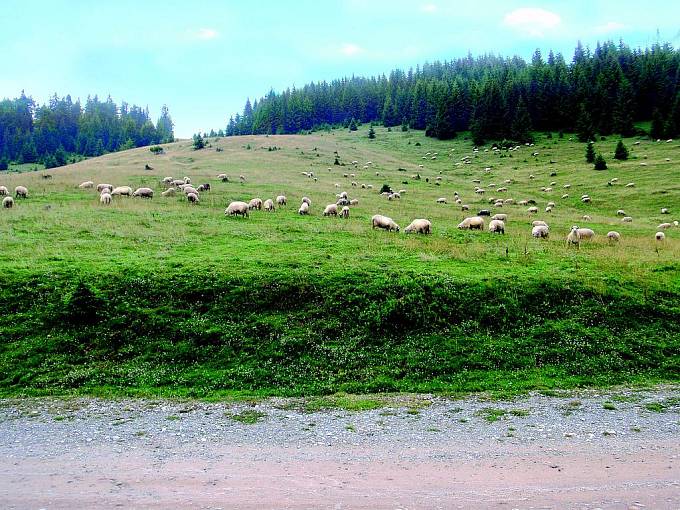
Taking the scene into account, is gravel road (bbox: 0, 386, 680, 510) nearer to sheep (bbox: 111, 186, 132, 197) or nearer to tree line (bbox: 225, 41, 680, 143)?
sheep (bbox: 111, 186, 132, 197)

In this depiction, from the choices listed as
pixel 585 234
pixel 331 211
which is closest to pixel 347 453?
pixel 585 234

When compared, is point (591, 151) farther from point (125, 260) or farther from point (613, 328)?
point (125, 260)

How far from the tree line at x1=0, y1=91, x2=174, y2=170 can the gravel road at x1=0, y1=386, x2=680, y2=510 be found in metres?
143

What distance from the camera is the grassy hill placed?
14305mm

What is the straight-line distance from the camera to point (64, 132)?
15412cm

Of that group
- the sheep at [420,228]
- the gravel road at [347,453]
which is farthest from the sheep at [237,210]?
the gravel road at [347,453]

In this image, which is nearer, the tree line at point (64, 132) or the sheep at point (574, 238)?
the sheep at point (574, 238)

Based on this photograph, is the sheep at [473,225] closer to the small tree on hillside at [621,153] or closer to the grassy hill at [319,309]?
the grassy hill at [319,309]

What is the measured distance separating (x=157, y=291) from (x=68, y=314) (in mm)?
3148

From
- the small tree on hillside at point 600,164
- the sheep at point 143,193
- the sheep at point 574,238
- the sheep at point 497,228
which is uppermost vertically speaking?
the small tree on hillside at point 600,164

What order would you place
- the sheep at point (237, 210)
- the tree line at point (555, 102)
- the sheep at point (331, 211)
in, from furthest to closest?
the tree line at point (555, 102) < the sheep at point (331, 211) < the sheep at point (237, 210)

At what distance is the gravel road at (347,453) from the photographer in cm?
792

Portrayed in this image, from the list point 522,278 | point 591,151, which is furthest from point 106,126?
point 522,278

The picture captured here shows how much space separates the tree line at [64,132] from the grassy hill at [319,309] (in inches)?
5137
